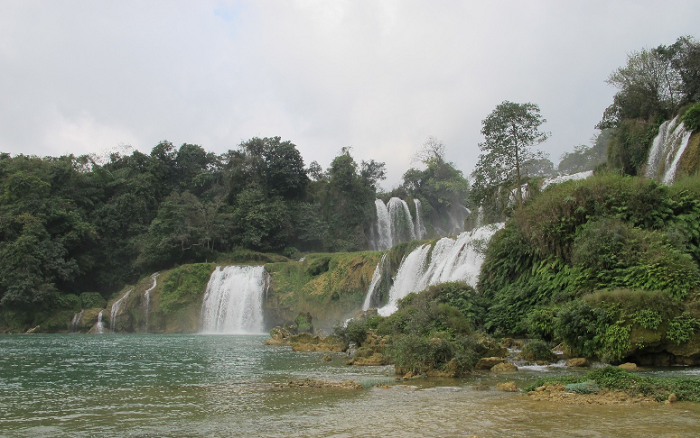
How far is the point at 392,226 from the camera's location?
4753cm

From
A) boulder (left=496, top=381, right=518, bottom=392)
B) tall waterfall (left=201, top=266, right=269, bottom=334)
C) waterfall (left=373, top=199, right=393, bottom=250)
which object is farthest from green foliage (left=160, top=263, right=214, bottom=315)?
boulder (left=496, top=381, right=518, bottom=392)

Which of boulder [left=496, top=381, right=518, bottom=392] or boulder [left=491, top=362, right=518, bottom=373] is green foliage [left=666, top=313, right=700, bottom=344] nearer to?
boulder [left=491, top=362, right=518, bottom=373]

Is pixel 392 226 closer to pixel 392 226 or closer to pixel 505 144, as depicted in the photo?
pixel 392 226

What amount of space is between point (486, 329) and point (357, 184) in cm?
3100

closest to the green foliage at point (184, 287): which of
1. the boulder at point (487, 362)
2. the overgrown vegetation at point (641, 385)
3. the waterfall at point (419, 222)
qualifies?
the waterfall at point (419, 222)

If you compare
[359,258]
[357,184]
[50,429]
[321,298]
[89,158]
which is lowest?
[50,429]

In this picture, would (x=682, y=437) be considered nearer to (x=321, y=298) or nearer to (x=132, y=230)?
(x=321, y=298)

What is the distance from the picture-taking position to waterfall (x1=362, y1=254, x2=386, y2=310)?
1198 inches

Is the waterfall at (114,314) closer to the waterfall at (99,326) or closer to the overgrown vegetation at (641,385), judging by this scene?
the waterfall at (99,326)

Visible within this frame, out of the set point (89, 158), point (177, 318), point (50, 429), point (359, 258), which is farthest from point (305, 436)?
point (89, 158)

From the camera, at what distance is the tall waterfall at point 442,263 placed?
870 inches

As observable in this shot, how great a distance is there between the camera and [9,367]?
1422 centimetres

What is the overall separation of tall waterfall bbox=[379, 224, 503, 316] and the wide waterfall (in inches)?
734

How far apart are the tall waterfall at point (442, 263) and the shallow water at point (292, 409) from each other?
35.6ft
